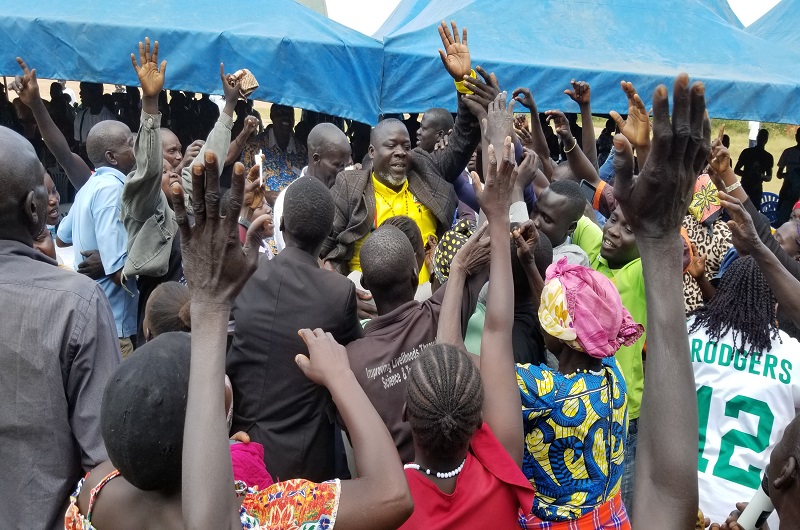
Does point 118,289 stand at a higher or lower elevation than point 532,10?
lower

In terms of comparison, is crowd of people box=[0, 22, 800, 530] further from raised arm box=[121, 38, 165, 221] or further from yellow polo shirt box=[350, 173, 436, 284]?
yellow polo shirt box=[350, 173, 436, 284]

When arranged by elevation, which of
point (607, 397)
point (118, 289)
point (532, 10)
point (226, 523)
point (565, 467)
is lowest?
point (118, 289)

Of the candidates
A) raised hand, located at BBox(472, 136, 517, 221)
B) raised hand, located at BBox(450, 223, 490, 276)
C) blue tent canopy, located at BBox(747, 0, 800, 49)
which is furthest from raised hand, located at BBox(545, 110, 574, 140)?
blue tent canopy, located at BBox(747, 0, 800, 49)

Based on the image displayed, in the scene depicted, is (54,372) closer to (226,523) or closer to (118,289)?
(226,523)

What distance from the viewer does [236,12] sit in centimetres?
750

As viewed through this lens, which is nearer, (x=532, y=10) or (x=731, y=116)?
(x=731, y=116)

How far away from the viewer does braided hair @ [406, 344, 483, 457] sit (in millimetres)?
1935

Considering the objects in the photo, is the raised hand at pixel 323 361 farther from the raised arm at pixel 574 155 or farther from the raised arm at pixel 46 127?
the raised arm at pixel 574 155

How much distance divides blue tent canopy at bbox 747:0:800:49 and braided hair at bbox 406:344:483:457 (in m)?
9.87

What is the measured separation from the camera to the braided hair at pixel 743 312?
10.2ft

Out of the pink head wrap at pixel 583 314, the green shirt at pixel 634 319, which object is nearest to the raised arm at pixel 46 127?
the green shirt at pixel 634 319

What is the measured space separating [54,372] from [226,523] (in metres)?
0.90

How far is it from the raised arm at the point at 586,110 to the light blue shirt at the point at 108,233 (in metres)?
2.96

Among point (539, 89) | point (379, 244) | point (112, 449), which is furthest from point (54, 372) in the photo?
point (539, 89)
